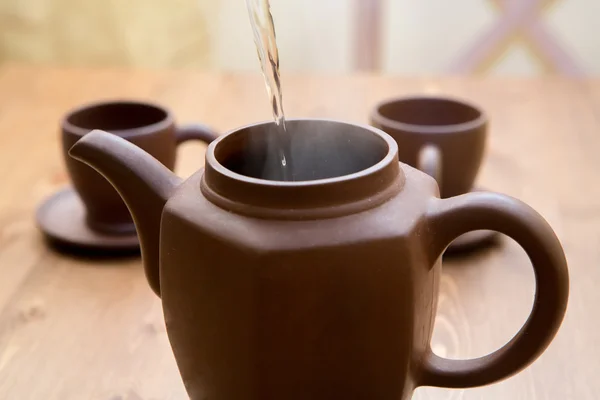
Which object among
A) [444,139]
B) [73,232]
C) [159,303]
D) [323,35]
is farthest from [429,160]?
[323,35]

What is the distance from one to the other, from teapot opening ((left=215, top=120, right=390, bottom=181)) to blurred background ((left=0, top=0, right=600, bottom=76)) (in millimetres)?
1213

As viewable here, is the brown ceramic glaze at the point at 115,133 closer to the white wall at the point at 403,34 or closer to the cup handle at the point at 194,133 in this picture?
the cup handle at the point at 194,133

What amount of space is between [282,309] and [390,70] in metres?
1.50

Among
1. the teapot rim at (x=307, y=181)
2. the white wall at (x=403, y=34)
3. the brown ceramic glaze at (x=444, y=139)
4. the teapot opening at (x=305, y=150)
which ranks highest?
the teapot rim at (x=307, y=181)

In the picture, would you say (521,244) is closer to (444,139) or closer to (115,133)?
(444,139)

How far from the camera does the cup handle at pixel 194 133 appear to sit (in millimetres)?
830

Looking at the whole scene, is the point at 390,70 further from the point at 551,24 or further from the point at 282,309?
the point at 282,309

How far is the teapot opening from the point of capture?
53 cm

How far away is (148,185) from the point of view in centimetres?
51

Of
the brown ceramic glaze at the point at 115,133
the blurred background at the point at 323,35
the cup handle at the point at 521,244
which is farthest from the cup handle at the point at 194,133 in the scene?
the blurred background at the point at 323,35

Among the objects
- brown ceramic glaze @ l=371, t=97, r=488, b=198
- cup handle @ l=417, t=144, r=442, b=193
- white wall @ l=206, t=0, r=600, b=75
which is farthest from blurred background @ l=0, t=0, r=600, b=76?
cup handle @ l=417, t=144, r=442, b=193

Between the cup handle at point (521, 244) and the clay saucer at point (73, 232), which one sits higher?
the cup handle at point (521, 244)

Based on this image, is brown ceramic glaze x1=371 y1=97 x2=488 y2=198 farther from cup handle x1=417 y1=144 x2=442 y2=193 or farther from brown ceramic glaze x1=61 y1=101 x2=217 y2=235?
brown ceramic glaze x1=61 y1=101 x2=217 y2=235

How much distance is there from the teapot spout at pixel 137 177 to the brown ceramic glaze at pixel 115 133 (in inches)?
9.0
